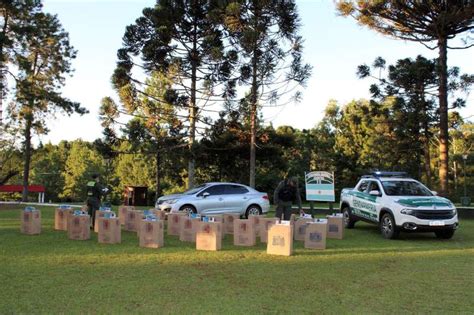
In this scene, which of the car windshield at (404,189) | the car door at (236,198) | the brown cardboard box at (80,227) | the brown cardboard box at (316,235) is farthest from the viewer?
the car door at (236,198)

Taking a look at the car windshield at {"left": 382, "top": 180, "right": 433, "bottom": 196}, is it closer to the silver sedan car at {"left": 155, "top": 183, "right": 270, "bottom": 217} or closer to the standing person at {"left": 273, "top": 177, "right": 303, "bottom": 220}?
the standing person at {"left": 273, "top": 177, "right": 303, "bottom": 220}

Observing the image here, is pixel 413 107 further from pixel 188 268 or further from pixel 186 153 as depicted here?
pixel 188 268

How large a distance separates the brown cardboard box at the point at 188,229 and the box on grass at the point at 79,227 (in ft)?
7.17

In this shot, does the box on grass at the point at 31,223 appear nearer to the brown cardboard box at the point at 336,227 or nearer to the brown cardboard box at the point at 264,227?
the brown cardboard box at the point at 264,227

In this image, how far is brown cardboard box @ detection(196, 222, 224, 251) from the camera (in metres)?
10.4

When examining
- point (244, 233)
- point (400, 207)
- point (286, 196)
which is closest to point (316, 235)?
point (244, 233)

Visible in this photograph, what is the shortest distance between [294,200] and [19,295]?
26.2ft

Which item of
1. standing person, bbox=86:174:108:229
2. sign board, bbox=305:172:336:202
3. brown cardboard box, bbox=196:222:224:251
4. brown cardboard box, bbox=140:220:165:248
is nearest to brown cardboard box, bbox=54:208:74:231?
standing person, bbox=86:174:108:229

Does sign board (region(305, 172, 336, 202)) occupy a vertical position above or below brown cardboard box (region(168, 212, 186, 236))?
above

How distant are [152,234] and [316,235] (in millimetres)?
3532

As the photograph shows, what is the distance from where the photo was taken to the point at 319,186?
17172 millimetres

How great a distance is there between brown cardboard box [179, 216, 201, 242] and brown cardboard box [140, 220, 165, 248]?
1.14 metres

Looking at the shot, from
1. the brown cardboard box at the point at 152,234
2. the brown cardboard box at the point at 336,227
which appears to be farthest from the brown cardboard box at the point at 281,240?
the brown cardboard box at the point at 336,227

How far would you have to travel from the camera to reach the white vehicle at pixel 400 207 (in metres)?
12.3
